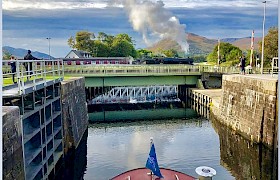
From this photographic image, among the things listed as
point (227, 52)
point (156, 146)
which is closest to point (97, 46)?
point (227, 52)

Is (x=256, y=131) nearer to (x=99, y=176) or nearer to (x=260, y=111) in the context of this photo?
(x=260, y=111)

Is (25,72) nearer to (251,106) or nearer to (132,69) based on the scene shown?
(251,106)

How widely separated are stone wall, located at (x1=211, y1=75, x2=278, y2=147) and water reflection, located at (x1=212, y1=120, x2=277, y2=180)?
1.04 ft

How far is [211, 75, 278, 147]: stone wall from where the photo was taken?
1109cm

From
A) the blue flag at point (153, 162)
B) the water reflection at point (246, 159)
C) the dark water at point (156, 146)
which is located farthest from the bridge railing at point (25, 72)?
the water reflection at point (246, 159)

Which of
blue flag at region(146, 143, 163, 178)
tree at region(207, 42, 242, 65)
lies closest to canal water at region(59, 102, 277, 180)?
blue flag at region(146, 143, 163, 178)

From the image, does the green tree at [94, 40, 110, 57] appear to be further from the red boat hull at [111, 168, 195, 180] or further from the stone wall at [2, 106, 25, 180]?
the stone wall at [2, 106, 25, 180]

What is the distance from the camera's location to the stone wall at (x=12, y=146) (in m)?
5.11

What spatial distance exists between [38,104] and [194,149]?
Answer: 19.4 ft

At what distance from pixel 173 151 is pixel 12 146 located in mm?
7316

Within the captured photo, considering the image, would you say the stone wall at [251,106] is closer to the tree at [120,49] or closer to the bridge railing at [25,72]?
the bridge railing at [25,72]

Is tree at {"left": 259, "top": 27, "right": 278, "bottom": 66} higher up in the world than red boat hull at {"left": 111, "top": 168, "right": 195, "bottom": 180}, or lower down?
higher up

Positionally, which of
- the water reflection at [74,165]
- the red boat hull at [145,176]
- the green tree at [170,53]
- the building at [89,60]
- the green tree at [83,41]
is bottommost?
the water reflection at [74,165]

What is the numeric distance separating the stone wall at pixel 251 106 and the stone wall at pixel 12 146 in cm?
797
